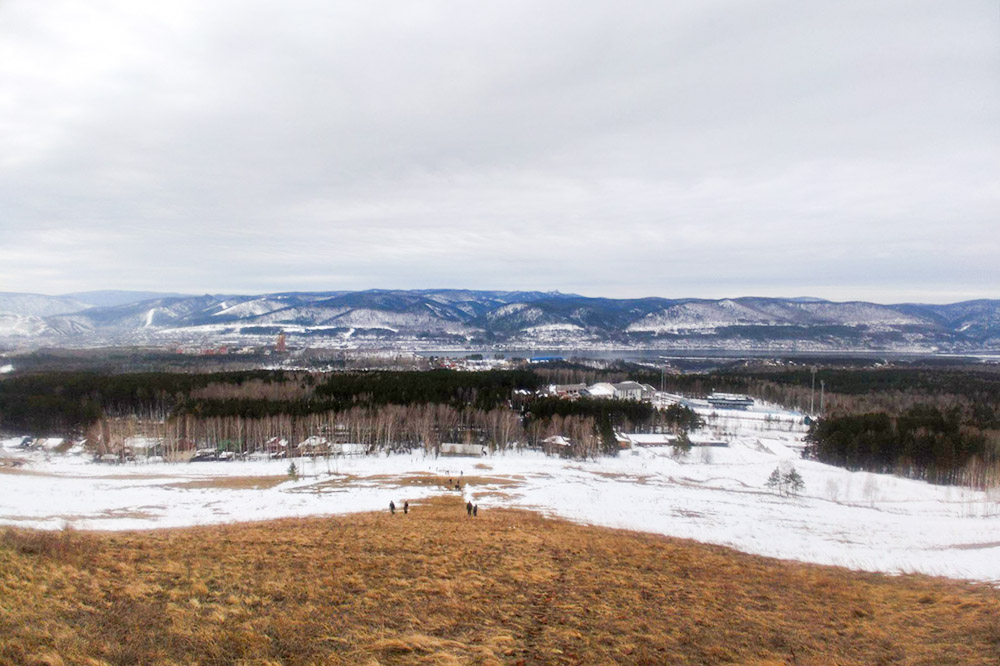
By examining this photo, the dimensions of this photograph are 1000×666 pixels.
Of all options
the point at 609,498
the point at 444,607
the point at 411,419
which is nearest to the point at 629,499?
the point at 609,498

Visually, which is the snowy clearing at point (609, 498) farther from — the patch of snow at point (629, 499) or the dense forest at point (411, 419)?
the dense forest at point (411, 419)

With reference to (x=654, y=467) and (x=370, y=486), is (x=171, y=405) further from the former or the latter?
(x=654, y=467)

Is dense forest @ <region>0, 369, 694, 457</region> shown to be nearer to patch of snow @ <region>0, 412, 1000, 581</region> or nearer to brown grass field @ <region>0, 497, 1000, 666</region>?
patch of snow @ <region>0, 412, 1000, 581</region>

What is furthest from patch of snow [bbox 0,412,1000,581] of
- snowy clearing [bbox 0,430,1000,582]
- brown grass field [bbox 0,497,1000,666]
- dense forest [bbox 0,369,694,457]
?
brown grass field [bbox 0,497,1000,666]

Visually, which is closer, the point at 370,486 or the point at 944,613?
the point at 944,613

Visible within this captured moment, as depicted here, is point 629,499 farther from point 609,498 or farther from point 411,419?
point 411,419

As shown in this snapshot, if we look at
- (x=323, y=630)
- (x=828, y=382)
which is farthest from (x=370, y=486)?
(x=828, y=382)
